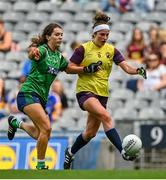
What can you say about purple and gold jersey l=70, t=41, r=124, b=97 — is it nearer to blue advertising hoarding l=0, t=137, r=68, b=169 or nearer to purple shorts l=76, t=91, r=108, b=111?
purple shorts l=76, t=91, r=108, b=111

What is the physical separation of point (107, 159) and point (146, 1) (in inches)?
240

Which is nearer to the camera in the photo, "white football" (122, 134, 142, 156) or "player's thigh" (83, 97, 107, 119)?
"white football" (122, 134, 142, 156)

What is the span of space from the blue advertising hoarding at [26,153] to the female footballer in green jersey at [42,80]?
2.85 metres

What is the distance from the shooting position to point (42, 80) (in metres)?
12.1

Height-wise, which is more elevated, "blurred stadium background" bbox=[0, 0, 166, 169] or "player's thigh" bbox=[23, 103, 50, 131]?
"blurred stadium background" bbox=[0, 0, 166, 169]

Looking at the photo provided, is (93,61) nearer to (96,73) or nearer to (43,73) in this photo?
(96,73)

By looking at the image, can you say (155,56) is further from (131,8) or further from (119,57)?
(119,57)

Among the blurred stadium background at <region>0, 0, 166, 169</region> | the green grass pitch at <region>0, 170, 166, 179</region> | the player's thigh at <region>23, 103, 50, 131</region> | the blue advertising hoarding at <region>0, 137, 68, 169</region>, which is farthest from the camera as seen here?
the blurred stadium background at <region>0, 0, 166, 169</region>

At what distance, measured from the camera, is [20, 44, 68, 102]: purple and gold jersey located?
12.0 metres

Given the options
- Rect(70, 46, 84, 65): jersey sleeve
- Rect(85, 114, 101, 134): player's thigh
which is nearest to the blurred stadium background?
Rect(85, 114, 101, 134): player's thigh

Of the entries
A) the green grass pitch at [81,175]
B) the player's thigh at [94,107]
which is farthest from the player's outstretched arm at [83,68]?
the green grass pitch at [81,175]

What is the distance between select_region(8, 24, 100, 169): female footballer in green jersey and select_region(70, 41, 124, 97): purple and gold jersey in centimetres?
18

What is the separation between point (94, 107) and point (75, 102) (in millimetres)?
6116

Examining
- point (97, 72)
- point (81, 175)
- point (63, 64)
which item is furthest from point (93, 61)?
point (81, 175)
